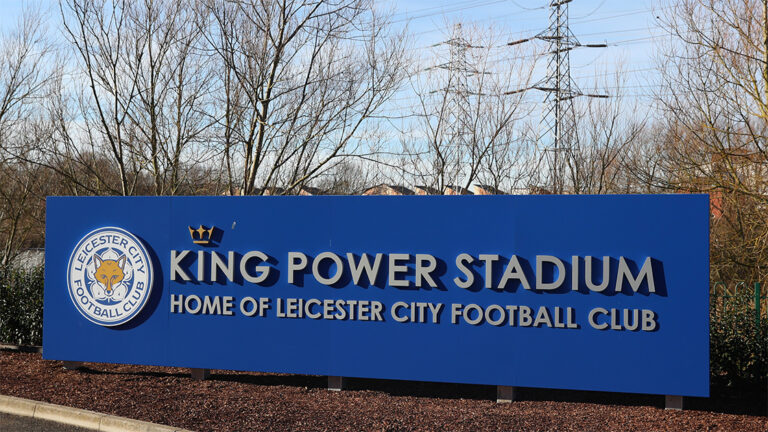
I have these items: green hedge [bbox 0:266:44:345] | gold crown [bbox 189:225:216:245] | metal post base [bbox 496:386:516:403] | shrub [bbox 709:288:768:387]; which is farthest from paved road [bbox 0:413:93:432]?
shrub [bbox 709:288:768:387]

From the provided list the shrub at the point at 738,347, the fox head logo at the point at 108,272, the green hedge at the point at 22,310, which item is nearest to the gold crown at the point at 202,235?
the fox head logo at the point at 108,272

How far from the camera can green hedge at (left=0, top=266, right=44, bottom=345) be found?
39.1 ft

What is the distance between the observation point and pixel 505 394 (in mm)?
8438

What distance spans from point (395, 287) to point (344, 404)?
1441 mm

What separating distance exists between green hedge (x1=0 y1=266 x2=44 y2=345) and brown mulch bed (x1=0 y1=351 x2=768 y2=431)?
183 centimetres

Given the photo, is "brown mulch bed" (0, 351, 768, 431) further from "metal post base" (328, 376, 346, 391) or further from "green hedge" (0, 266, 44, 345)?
"green hedge" (0, 266, 44, 345)

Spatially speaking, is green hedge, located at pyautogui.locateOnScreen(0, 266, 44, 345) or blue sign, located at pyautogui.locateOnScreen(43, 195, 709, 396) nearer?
blue sign, located at pyautogui.locateOnScreen(43, 195, 709, 396)

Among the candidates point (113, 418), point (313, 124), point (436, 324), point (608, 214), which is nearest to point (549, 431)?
point (436, 324)

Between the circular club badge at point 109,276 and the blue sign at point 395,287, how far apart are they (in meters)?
0.02

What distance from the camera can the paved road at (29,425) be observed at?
745 centimetres

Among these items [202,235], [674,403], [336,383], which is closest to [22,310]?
[202,235]

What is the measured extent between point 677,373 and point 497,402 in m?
1.97

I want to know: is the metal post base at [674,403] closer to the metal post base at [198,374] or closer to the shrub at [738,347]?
the shrub at [738,347]

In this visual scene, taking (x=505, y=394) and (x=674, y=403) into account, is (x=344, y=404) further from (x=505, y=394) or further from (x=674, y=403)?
(x=674, y=403)
